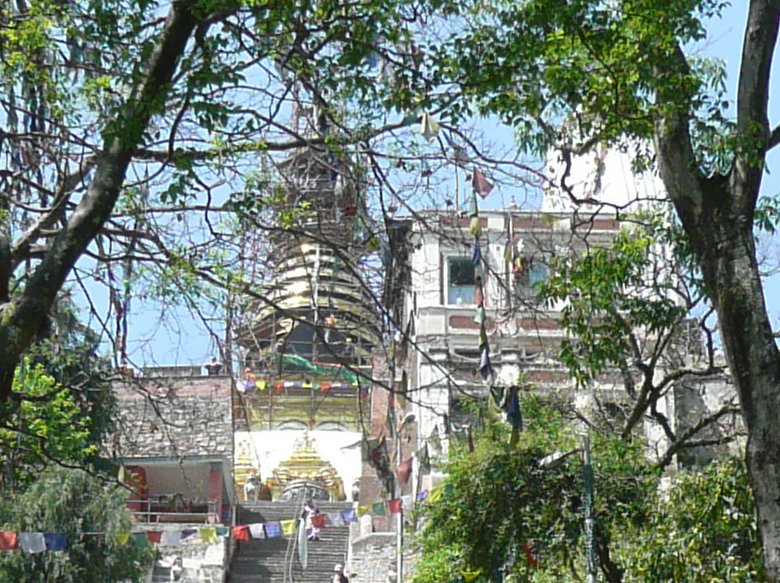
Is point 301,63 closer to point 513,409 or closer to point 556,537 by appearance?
point 513,409

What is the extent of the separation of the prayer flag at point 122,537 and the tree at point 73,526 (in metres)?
0.04

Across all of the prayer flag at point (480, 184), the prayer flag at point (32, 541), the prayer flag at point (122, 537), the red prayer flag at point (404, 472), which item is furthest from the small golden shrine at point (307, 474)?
the prayer flag at point (480, 184)

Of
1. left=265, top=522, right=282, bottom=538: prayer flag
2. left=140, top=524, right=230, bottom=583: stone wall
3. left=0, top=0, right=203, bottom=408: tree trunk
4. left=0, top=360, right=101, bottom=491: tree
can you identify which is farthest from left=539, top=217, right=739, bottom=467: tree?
left=140, top=524, right=230, bottom=583: stone wall

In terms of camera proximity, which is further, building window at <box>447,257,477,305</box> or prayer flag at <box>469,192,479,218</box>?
building window at <box>447,257,477,305</box>

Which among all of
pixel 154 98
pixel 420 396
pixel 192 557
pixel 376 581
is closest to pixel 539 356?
pixel 420 396

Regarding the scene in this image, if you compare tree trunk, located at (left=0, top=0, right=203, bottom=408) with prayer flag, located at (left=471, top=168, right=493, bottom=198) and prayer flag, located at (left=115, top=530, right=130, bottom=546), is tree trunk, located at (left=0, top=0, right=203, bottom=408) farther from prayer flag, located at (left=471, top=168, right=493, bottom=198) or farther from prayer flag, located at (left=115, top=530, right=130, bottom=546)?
prayer flag, located at (left=115, top=530, right=130, bottom=546)

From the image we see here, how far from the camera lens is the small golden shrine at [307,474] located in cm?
4275

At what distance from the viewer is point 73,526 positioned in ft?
81.6

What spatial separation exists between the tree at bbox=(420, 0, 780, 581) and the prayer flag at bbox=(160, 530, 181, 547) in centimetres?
1653

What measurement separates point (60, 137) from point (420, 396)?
17.9 metres

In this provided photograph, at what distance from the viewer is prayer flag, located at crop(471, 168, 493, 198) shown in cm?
1146

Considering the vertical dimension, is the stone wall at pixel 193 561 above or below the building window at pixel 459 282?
below

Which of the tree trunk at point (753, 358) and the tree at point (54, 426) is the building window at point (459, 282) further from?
the tree trunk at point (753, 358)

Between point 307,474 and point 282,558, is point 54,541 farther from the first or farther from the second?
point 307,474
